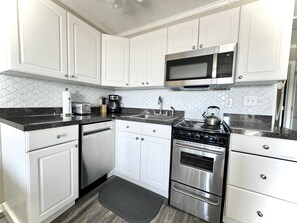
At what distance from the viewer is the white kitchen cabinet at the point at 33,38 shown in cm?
120

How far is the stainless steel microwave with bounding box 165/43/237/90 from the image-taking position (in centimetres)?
147

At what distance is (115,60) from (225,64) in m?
1.57

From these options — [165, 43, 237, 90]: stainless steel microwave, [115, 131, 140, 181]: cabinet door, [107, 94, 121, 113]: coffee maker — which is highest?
[165, 43, 237, 90]: stainless steel microwave

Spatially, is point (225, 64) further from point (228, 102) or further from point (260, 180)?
point (260, 180)

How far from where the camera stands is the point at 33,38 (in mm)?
1337

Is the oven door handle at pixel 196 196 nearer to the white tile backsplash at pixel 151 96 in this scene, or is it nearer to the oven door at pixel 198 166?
the oven door at pixel 198 166

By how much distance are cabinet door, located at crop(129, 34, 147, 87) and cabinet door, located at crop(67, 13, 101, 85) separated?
0.51 meters

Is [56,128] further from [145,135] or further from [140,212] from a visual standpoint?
[140,212]

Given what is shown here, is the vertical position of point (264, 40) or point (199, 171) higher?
point (264, 40)

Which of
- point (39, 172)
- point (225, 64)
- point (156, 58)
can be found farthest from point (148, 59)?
point (39, 172)

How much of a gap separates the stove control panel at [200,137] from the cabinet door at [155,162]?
0.57ft

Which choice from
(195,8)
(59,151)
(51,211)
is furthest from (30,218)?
(195,8)

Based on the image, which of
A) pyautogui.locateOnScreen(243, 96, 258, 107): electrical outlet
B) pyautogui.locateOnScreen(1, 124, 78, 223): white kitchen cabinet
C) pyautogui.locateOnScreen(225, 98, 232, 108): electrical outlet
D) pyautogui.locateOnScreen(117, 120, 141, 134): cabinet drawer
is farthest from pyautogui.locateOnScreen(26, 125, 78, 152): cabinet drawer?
pyautogui.locateOnScreen(243, 96, 258, 107): electrical outlet

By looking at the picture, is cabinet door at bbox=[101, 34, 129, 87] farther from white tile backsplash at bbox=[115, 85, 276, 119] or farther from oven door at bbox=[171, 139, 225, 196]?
oven door at bbox=[171, 139, 225, 196]
